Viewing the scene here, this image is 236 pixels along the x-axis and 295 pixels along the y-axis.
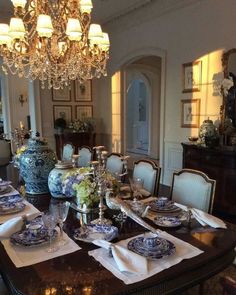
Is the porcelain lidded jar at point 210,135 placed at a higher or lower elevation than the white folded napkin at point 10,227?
higher

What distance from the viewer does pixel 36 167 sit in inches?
87.2

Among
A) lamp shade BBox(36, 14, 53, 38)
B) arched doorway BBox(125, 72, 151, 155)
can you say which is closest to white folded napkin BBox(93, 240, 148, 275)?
lamp shade BBox(36, 14, 53, 38)

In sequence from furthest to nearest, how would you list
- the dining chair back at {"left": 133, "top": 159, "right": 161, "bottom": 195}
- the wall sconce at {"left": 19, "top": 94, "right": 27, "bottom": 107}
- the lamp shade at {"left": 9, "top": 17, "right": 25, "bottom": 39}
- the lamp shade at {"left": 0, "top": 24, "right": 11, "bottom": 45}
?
the wall sconce at {"left": 19, "top": 94, "right": 27, "bottom": 107}, the lamp shade at {"left": 0, "top": 24, "right": 11, "bottom": 45}, the lamp shade at {"left": 9, "top": 17, "right": 25, "bottom": 39}, the dining chair back at {"left": 133, "top": 159, "right": 161, "bottom": 195}

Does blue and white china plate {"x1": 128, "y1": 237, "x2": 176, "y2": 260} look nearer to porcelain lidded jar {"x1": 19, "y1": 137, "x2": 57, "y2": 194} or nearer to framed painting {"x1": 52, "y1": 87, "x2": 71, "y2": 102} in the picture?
porcelain lidded jar {"x1": 19, "y1": 137, "x2": 57, "y2": 194}

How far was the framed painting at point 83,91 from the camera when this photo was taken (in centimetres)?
629

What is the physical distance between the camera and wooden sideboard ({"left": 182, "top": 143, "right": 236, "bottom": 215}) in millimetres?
3234

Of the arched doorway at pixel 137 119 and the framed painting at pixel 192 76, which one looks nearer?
the framed painting at pixel 192 76

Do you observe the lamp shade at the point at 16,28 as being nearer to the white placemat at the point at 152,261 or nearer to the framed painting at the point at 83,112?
the white placemat at the point at 152,261

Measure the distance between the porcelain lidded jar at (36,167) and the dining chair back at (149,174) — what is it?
84 cm

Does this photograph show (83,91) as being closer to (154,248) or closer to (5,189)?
(5,189)

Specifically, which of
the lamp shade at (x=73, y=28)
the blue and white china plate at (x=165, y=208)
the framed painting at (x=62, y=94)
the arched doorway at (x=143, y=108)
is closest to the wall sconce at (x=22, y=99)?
the framed painting at (x=62, y=94)

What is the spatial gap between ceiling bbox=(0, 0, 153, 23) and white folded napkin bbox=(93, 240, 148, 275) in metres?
4.61

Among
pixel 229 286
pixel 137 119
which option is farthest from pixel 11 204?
pixel 137 119

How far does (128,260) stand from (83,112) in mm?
5432
